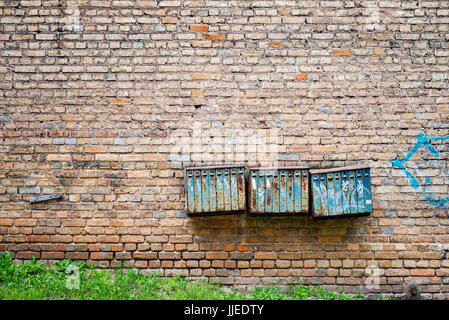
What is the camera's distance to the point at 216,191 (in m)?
3.91

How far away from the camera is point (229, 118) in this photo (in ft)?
13.8

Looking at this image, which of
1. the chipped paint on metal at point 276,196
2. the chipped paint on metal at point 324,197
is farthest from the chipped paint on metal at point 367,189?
the chipped paint on metal at point 276,196

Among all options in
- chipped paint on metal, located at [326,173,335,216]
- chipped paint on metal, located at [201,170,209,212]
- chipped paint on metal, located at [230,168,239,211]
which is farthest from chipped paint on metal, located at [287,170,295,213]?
chipped paint on metal, located at [201,170,209,212]

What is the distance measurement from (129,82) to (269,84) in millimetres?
1603

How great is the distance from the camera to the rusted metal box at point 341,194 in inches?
153

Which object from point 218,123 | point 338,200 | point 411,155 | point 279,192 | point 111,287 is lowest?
point 111,287

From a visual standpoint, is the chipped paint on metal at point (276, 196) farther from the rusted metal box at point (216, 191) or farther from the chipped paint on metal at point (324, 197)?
the chipped paint on metal at point (324, 197)

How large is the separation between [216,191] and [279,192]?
0.67 m

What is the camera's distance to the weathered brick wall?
4.15m

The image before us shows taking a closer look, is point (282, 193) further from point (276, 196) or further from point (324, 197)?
point (324, 197)

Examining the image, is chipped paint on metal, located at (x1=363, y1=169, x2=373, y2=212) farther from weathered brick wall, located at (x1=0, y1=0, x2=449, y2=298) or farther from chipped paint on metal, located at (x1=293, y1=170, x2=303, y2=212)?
chipped paint on metal, located at (x1=293, y1=170, x2=303, y2=212)

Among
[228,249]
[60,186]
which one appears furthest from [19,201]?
[228,249]

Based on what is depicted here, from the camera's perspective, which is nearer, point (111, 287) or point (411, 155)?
point (111, 287)

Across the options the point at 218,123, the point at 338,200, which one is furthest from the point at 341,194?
the point at 218,123
